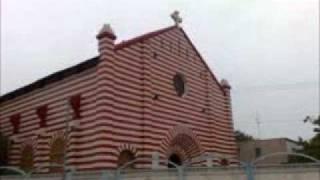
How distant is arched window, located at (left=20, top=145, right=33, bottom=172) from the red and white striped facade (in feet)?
1.06

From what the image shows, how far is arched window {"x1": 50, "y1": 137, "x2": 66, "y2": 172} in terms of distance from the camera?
23791 millimetres

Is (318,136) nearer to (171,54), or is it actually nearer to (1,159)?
(171,54)

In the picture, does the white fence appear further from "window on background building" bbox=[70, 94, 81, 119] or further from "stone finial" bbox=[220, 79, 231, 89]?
"stone finial" bbox=[220, 79, 231, 89]

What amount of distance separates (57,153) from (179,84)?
23.6 ft

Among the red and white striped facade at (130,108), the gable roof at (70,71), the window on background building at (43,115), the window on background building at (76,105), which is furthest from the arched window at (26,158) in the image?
the window on background building at (76,105)

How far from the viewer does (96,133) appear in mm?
21641

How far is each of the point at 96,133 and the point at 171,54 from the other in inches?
279

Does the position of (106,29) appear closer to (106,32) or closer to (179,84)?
(106,32)

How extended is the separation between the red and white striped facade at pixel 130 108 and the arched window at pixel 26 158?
0.32m

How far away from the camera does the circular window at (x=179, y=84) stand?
2677 centimetres

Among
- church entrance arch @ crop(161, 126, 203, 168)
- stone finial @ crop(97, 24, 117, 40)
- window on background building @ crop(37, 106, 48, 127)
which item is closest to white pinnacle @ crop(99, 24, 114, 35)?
stone finial @ crop(97, 24, 117, 40)

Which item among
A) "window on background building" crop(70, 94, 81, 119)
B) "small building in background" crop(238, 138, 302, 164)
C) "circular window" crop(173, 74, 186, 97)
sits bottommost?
"window on background building" crop(70, 94, 81, 119)

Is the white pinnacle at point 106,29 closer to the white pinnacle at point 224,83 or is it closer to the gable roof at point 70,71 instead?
the gable roof at point 70,71

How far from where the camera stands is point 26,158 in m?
26.5
